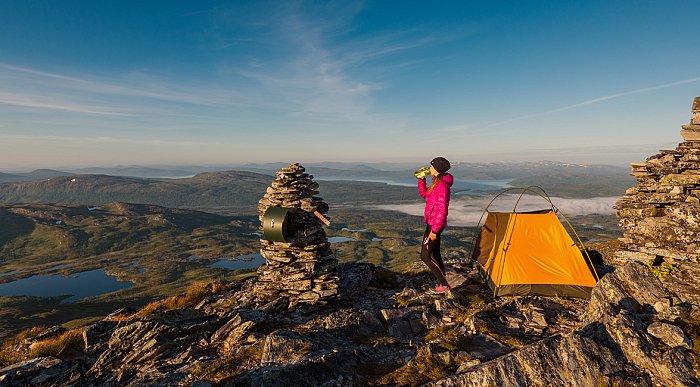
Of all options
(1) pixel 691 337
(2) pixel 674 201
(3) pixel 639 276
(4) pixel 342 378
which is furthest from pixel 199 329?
(2) pixel 674 201

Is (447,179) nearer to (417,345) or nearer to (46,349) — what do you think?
(417,345)

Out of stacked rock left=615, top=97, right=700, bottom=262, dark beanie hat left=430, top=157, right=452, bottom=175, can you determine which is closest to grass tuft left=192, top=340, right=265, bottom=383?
dark beanie hat left=430, top=157, right=452, bottom=175

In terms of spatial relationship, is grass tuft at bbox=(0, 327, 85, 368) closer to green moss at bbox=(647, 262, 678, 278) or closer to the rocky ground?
the rocky ground

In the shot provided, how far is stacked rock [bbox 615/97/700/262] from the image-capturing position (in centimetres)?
1109

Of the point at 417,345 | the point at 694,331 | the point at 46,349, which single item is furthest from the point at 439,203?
the point at 46,349

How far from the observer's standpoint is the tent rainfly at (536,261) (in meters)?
13.5

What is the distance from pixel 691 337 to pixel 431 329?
21.4 ft

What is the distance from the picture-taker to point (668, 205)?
484 inches

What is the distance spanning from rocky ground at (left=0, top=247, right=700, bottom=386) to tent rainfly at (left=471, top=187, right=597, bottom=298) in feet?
1.80

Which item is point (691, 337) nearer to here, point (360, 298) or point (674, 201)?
point (674, 201)

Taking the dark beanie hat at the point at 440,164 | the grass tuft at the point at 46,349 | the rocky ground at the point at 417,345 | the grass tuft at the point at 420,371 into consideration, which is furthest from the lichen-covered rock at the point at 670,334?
the grass tuft at the point at 46,349

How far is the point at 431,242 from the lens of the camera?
1310 cm

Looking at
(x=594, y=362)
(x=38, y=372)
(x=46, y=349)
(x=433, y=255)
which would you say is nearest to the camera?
(x=594, y=362)

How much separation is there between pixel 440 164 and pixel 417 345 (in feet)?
21.1
